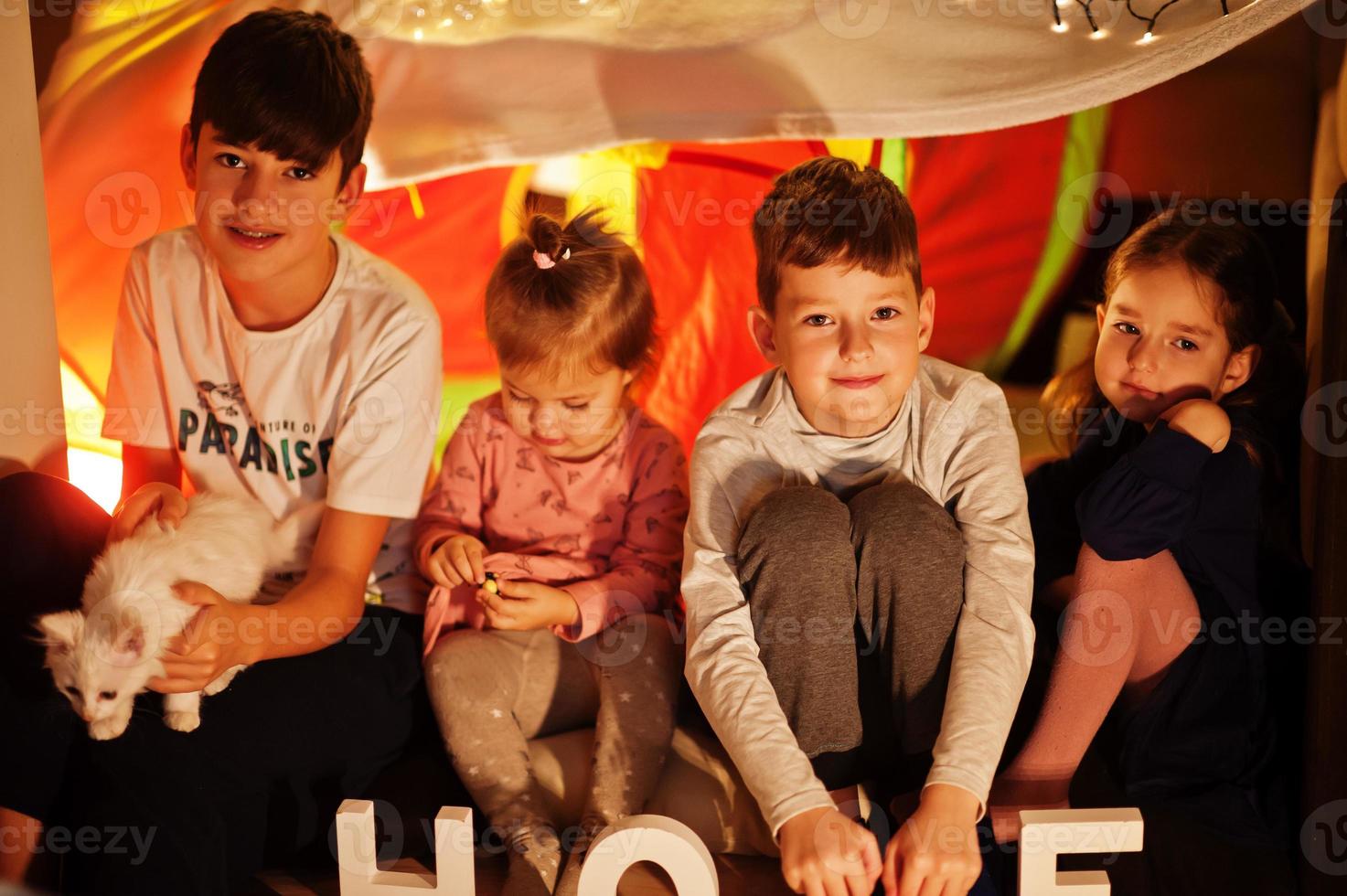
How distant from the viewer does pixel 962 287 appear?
1648mm

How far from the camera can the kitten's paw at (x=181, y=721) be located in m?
1.28

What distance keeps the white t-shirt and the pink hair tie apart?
18 cm

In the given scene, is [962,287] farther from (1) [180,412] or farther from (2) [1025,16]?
(1) [180,412]

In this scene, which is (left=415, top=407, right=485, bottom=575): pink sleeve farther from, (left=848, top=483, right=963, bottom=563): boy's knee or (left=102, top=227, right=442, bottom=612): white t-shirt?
(left=848, top=483, right=963, bottom=563): boy's knee

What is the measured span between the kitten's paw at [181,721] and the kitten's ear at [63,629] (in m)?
0.14

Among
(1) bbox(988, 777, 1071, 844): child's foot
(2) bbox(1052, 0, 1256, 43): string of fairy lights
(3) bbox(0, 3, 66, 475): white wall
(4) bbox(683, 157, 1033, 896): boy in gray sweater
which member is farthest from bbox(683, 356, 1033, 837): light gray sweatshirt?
(3) bbox(0, 3, 66, 475): white wall

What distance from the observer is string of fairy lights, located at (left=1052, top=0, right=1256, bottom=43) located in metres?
1.51

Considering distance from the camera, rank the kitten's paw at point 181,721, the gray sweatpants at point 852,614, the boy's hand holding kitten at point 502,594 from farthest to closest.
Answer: the boy's hand holding kitten at point 502,594
the kitten's paw at point 181,721
the gray sweatpants at point 852,614

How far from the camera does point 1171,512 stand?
1239mm

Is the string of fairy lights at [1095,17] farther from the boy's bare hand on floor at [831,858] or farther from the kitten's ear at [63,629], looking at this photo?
the kitten's ear at [63,629]

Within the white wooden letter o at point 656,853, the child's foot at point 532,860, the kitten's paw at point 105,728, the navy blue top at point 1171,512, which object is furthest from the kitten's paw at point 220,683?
the navy blue top at point 1171,512

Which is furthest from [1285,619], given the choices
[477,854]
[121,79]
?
[121,79]

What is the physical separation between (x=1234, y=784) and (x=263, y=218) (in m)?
1.34

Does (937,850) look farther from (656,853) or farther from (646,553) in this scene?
(646,553)
